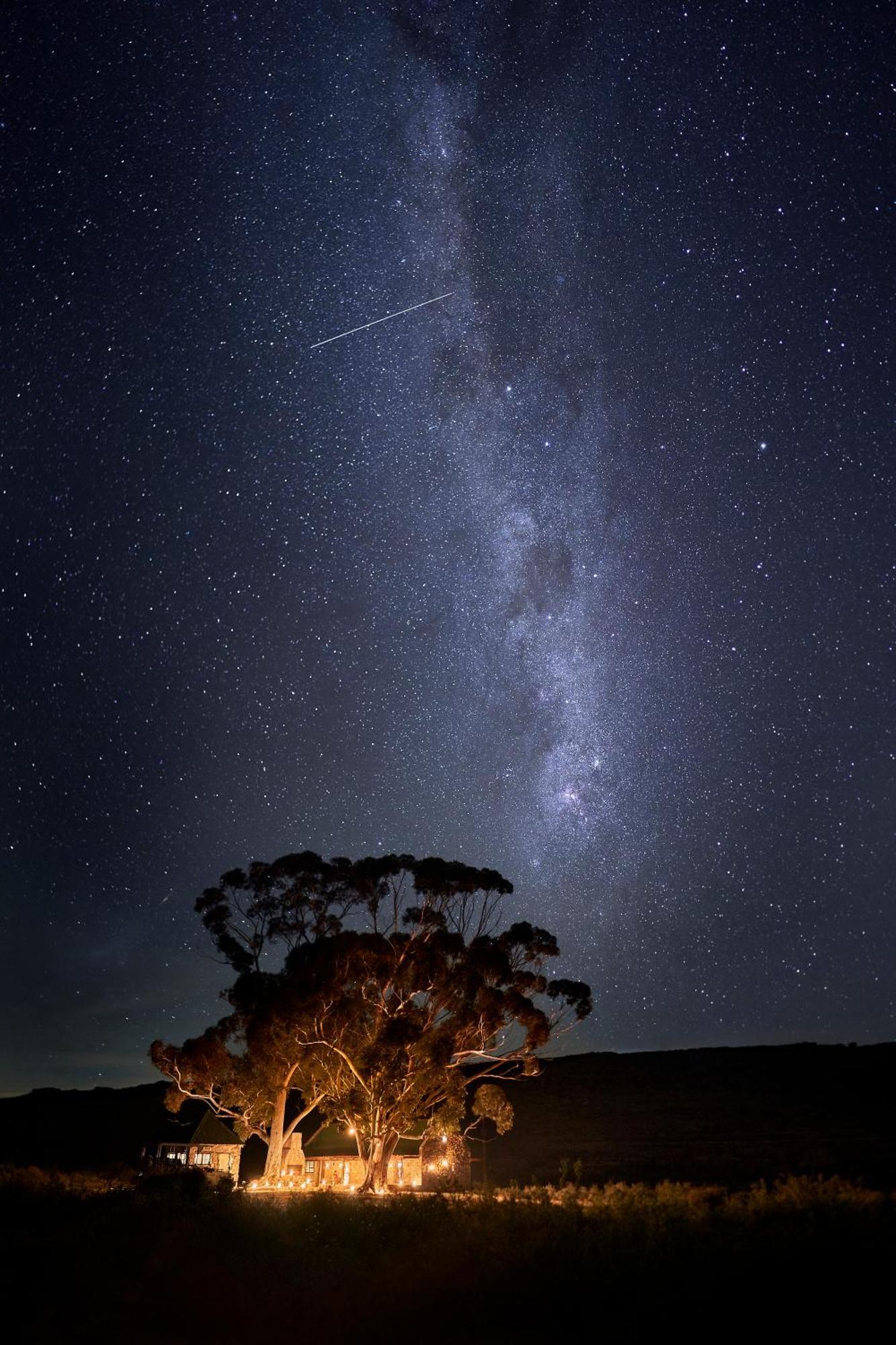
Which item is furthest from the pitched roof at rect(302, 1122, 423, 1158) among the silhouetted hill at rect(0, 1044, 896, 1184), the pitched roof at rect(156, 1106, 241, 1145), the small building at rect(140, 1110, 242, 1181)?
the pitched roof at rect(156, 1106, 241, 1145)

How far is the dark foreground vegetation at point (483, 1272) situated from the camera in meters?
9.34

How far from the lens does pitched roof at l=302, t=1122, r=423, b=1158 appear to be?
136 ft

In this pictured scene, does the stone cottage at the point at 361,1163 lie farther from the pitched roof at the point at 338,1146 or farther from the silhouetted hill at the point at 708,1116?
the silhouetted hill at the point at 708,1116

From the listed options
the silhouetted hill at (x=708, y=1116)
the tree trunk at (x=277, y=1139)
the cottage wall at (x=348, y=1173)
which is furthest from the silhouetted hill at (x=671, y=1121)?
the tree trunk at (x=277, y=1139)

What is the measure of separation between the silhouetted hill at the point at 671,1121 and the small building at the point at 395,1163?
331cm

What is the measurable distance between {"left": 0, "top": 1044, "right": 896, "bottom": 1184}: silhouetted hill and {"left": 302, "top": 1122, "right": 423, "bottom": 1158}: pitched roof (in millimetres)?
3799

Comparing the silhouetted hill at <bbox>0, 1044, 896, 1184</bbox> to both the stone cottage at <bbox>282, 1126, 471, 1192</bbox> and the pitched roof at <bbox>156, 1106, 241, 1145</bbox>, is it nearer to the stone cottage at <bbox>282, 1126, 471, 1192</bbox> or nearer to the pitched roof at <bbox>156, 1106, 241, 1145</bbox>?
the pitched roof at <bbox>156, 1106, 241, 1145</bbox>

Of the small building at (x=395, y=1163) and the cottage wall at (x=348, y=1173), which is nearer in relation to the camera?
the small building at (x=395, y=1163)

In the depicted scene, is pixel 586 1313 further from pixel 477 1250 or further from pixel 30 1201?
pixel 30 1201

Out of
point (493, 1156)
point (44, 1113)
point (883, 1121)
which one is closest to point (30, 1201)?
point (493, 1156)

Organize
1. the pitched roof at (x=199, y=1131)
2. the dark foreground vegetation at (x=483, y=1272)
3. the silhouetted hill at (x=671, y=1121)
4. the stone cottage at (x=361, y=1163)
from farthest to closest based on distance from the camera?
the pitched roof at (x=199, y=1131) → the silhouetted hill at (x=671, y=1121) → the stone cottage at (x=361, y=1163) → the dark foreground vegetation at (x=483, y=1272)

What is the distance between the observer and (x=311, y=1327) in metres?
10.1

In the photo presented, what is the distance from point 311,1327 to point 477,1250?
2.62m

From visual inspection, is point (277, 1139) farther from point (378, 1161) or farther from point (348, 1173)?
point (348, 1173)
